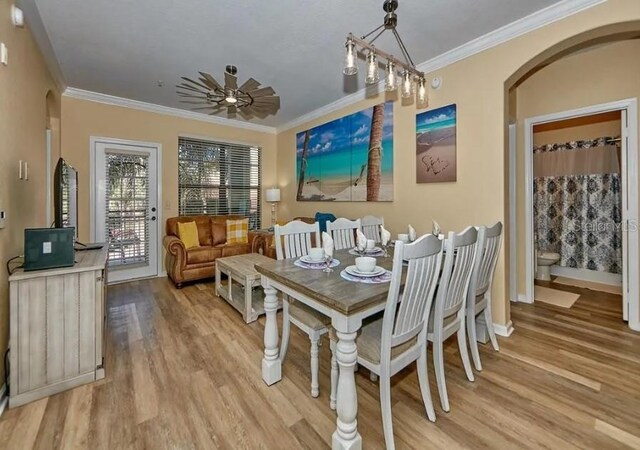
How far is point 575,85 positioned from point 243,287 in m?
4.13

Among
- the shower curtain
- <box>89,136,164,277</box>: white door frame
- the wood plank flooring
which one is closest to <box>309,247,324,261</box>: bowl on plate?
the wood plank flooring

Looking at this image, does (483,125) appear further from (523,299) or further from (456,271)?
(523,299)

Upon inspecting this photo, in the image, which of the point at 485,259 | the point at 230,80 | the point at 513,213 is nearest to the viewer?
the point at 485,259

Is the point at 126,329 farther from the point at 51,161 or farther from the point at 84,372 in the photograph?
the point at 51,161

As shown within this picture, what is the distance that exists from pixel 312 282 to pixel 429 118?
2.43 meters

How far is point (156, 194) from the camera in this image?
14.4 feet

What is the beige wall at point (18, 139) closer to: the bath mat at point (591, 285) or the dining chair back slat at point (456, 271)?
the dining chair back slat at point (456, 271)

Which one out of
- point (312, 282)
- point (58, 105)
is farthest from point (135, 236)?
point (312, 282)

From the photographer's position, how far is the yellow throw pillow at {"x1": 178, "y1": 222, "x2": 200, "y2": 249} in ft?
13.4

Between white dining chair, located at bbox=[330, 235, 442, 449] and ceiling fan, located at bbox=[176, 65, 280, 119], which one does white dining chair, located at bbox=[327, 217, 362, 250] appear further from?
ceiling fan, located at bbox=[176, 65, 280, 119]

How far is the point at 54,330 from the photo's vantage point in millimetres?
1722

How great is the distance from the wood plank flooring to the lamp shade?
3.15 metres

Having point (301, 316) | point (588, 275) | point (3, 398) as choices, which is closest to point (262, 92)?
point (301, 316)

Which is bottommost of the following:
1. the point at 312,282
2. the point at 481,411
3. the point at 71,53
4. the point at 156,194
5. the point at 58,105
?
the point at 481,411
